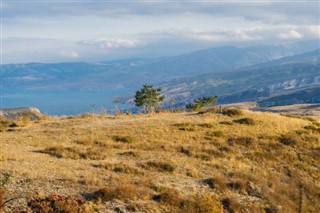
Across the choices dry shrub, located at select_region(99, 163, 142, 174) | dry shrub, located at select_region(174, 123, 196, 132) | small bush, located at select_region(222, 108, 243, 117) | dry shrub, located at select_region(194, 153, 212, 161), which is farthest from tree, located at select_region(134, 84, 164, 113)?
dry shrub, located at select_region(99, 163, 142, 174)

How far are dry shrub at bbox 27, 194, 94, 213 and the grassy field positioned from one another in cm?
5

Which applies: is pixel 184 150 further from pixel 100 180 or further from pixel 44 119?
pixel 44 119

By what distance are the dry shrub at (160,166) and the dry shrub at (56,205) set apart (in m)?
7.99

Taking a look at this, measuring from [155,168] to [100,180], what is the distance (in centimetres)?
490

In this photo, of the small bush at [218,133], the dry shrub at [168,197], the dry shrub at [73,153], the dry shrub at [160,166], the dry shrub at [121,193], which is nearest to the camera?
the dry shrub at [121,193]

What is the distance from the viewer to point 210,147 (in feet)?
118

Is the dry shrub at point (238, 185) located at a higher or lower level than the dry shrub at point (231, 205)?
higher

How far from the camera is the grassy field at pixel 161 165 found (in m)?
23.5

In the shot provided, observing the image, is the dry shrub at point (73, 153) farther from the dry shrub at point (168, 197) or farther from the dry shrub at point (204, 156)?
the dry shrub at point (168, 197)

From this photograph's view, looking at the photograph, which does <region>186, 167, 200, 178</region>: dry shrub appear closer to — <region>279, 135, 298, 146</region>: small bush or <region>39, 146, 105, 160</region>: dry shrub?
<region>39, 146, 105, 160</region>: dry shrub

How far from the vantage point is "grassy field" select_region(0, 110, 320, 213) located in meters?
23.5

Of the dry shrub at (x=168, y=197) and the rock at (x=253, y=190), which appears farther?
the rock at (x=253, y=190)

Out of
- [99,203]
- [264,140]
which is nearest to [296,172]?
[264,140]

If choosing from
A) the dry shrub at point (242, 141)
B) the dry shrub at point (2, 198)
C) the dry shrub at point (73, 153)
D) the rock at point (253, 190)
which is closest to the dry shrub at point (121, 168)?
the dry shrub at point (73, 153)
